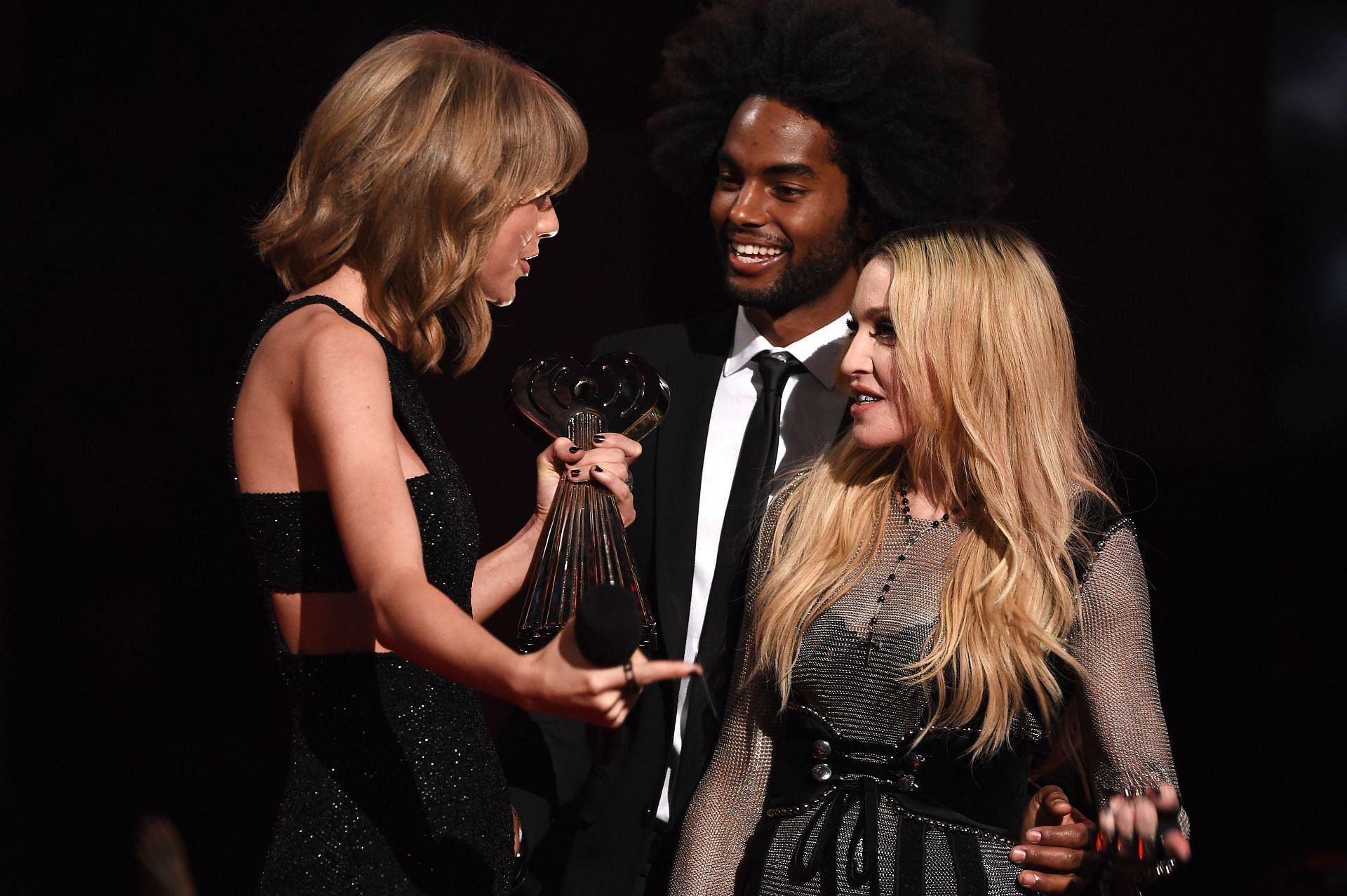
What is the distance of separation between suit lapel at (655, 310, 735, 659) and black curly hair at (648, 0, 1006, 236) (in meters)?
0.44

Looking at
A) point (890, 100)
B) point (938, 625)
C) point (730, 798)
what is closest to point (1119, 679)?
point (938, 625)

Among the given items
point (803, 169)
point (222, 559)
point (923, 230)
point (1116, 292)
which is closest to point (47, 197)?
point (222, 559)

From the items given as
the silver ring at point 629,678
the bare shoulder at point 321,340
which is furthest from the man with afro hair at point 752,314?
the silver ring at point 629,678

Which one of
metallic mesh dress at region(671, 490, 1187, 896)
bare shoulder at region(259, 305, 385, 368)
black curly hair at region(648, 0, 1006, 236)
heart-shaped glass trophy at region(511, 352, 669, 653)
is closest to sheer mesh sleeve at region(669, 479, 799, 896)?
metallic mesh dress at region(671, 490, 1187, 896)

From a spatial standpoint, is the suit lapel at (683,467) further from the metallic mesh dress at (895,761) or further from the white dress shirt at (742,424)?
the metallic mesh dress at (895,761)

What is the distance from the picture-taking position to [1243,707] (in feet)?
7.93

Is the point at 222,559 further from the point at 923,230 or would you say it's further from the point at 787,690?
the point at 923,230

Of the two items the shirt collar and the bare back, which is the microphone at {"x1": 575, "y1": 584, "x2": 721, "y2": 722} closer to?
the bare back

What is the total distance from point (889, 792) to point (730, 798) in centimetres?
28

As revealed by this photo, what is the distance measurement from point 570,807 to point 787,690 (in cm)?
62

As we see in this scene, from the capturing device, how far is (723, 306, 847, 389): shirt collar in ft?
7.99

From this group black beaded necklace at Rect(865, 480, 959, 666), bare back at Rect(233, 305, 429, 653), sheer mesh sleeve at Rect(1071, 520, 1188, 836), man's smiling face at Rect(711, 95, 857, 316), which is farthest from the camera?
man's smiling face at Rect(711, 95, 857, 316)

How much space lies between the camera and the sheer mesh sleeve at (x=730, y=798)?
1.92m

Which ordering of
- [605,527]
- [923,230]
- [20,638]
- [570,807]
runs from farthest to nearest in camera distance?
[20,638], [570,807], [923,230], [605,527]
